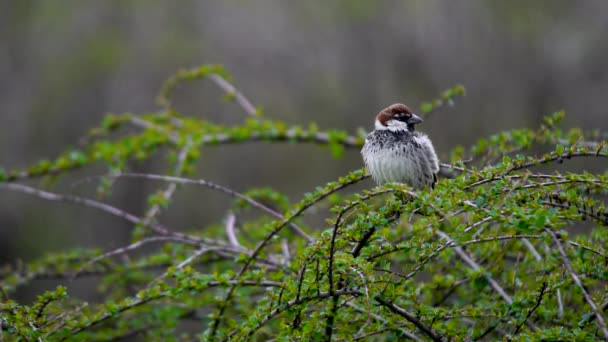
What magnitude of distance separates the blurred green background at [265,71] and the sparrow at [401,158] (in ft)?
18.1

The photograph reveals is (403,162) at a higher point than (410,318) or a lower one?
higher

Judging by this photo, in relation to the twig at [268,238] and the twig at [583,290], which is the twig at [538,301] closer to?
the twig at [583,290]

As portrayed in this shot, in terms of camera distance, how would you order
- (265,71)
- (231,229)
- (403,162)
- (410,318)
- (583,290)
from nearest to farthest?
(583,290) → (410,318) → (403,162) → (231,229) → (265,71)

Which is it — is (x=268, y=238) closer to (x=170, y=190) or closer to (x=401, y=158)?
(x=401, y=158)

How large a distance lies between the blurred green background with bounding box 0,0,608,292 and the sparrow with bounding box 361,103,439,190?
18.1 ft

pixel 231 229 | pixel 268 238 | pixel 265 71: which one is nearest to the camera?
pixel 268 238

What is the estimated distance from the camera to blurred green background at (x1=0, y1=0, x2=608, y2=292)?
9.23 meters

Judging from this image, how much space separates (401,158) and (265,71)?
6511 millimetres

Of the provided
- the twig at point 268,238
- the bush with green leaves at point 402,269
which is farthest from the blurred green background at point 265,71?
the twig at point 268,238

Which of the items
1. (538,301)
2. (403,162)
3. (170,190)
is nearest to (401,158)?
(403,162)

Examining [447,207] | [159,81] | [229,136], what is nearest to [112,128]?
[229,136]

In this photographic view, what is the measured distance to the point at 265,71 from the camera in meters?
9.90

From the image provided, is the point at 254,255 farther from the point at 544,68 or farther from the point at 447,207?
the point at 544,68

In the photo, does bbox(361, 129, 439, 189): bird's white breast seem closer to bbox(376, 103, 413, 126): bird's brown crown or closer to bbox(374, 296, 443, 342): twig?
bbox(376, 103, 413, 126): bird's brown crown
